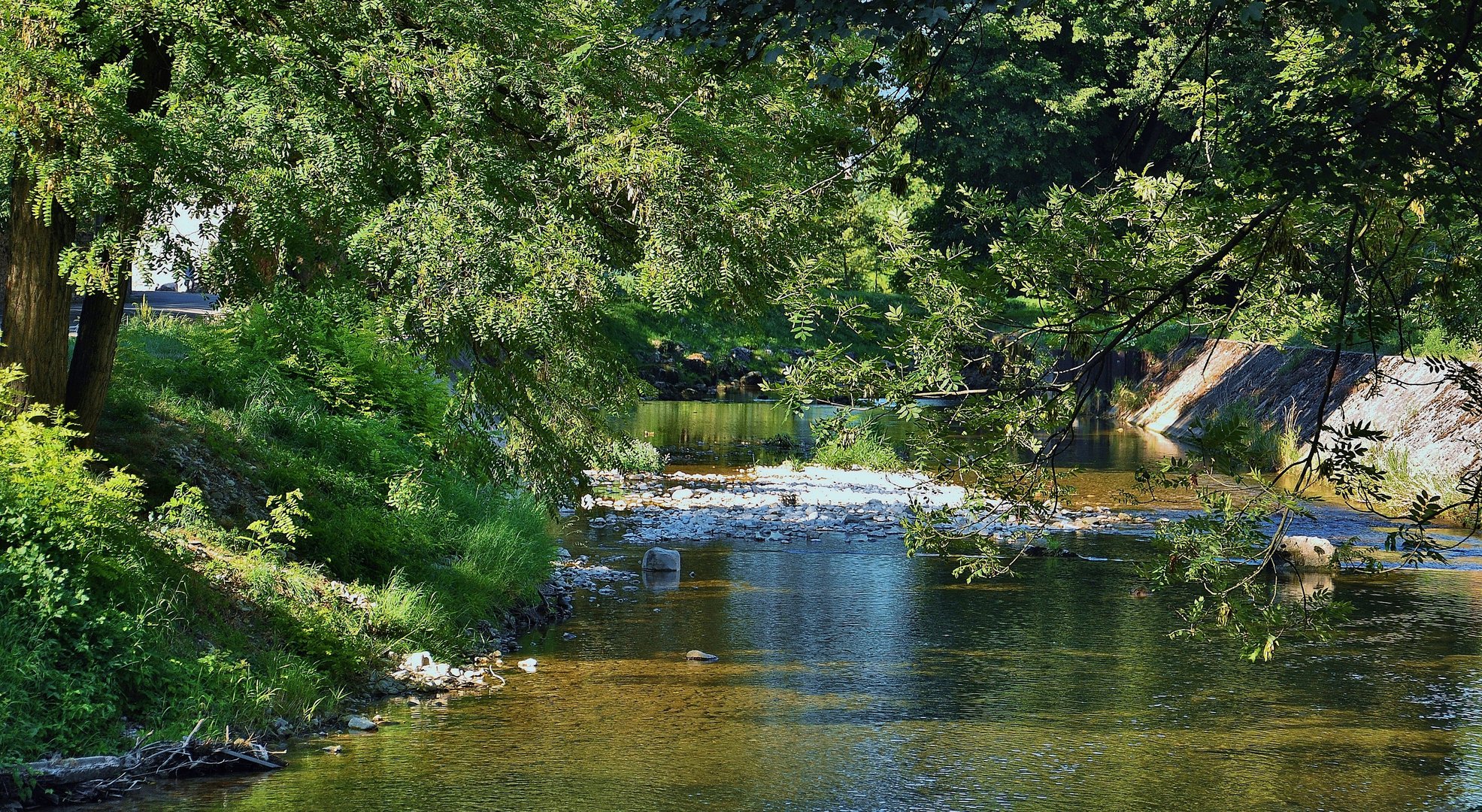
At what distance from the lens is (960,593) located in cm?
1482

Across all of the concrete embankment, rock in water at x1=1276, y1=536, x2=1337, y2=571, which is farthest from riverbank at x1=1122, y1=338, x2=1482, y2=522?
rock in water at x1=1276, y1=536, x2=1337, y2=571

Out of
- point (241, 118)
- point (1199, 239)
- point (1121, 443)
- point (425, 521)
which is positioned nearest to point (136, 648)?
point (241, 118)

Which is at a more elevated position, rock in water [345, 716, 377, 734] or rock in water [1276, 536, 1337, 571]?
rock in water [1276, 536, 1337, 571]

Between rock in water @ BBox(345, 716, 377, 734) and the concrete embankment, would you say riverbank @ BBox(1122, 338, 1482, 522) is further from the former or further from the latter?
rock in water @ BBox(345, 716, 377, 734)

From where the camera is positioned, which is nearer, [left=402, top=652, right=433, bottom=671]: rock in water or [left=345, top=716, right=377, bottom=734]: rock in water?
[left=345, top=716, right=377, bottom=734]: rock in water

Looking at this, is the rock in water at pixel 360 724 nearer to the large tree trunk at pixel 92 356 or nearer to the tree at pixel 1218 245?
the large tree trunk at pixel 92 356

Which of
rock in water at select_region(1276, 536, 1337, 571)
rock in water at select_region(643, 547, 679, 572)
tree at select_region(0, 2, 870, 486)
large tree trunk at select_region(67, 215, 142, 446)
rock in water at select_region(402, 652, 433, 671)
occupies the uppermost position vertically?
tree at select_region(0, 2, 870, 486)

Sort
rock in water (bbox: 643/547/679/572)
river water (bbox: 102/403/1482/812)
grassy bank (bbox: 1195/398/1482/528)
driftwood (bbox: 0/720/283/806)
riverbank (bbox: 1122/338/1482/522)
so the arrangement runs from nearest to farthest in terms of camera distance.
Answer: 1. grassy bank (bbox: 1195/398/1482/528)
2. driftwood (bbox: 0/720/283/806)
3. river water (bbox: 102/403/1482/812)
4. rock in water (bbox: 643/547/679/572)
5. riverbank (bbox: 1122/338/1482/522)

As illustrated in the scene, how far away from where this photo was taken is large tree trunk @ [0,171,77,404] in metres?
10.2

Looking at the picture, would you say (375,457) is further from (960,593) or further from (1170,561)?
(1170,561)

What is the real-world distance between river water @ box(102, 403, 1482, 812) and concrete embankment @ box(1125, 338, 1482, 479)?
2.22 meters

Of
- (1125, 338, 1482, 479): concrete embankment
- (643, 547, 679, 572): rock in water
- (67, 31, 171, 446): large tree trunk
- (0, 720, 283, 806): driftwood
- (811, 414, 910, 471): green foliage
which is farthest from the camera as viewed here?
(811, 414, 910, 471): green foliage

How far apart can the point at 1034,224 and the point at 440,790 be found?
4.88m

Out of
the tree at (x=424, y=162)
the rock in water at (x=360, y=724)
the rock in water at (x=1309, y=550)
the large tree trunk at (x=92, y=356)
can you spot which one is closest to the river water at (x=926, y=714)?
the rock in water at (x=360, y=724)
